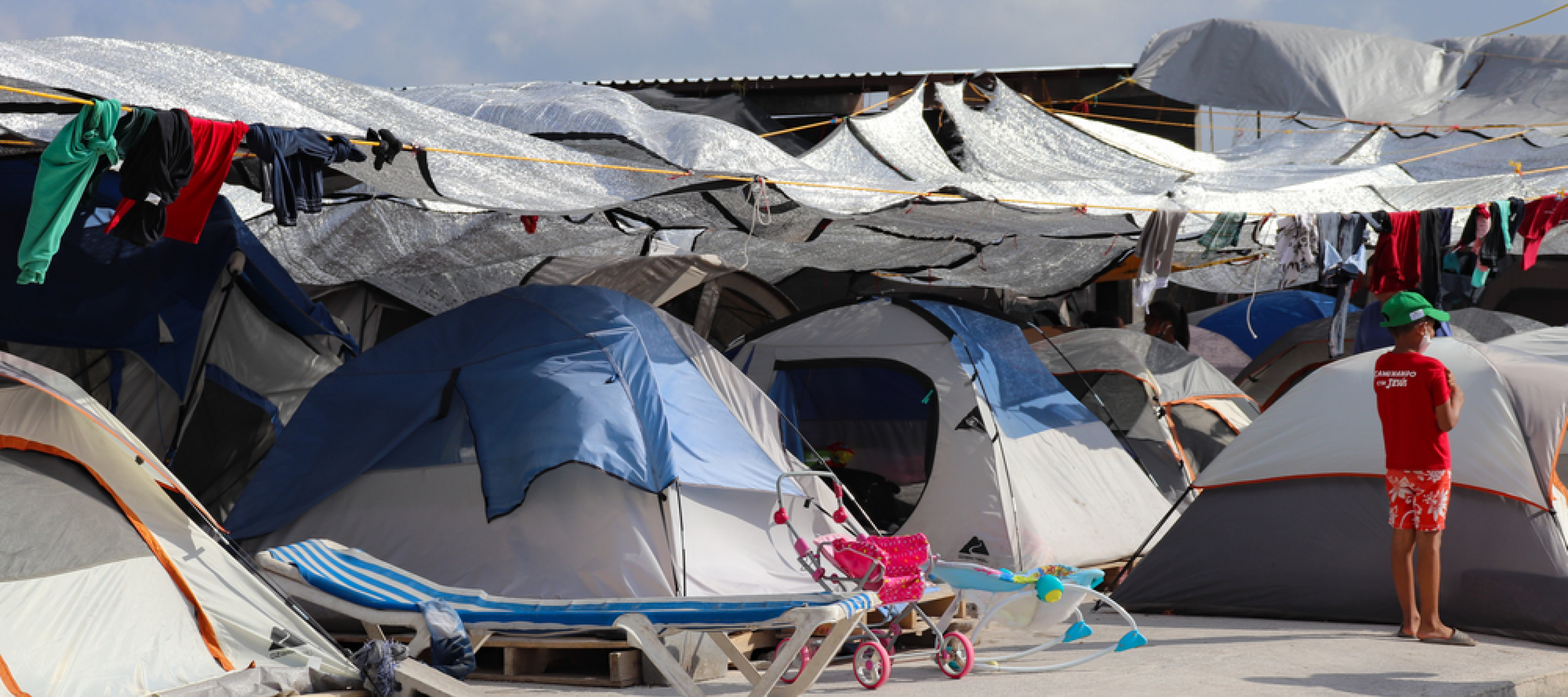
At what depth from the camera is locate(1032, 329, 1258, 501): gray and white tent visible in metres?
A: 8.79

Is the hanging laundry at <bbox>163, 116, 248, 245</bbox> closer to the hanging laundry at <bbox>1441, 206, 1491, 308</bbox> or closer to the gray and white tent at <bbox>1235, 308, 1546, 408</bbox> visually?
the hanging laundry at <bbox>1441, 206, 1491, 308</bbox>

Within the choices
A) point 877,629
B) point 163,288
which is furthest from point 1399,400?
point 163,288

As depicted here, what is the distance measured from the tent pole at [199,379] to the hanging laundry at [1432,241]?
6.58m

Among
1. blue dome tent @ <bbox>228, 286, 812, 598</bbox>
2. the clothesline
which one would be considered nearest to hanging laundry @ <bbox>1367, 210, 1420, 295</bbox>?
the clothesline

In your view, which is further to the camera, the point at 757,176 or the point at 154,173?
the point at 757,176

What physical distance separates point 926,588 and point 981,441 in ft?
6.84

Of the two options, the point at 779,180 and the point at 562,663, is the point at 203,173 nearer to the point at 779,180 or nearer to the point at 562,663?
the point at 562,663

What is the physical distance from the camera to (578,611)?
4.71 meters

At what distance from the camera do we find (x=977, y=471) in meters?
7.30

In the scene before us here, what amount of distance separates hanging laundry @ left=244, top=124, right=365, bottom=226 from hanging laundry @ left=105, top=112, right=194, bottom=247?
312 millimetres

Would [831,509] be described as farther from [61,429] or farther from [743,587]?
[61,429]

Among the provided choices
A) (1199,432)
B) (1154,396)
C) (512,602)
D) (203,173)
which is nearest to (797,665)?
(512,602)

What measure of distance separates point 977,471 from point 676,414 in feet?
6.91

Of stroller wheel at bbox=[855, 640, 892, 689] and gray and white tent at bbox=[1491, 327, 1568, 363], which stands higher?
gray and white tent at bbox=[1491, 327, 1568, 363]
